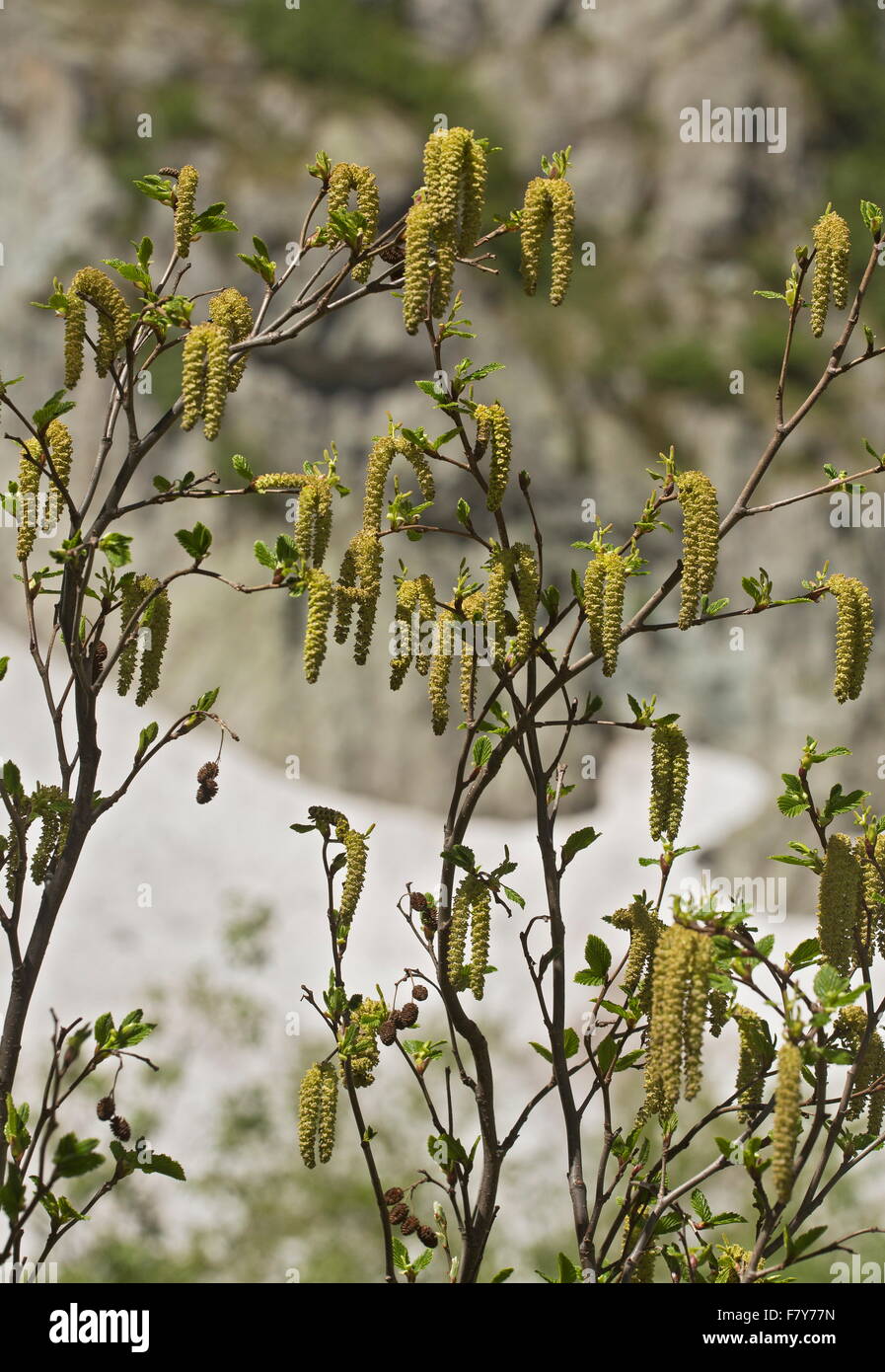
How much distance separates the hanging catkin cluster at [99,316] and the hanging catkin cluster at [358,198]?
15.9 inches

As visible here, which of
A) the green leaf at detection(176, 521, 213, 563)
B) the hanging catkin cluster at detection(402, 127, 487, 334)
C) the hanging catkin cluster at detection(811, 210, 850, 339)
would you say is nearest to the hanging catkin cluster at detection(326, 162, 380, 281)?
the hanging catkin cluster at detection(402, 127, 487, 334)

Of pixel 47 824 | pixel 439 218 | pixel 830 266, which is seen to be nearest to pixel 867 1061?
pixel 830 266

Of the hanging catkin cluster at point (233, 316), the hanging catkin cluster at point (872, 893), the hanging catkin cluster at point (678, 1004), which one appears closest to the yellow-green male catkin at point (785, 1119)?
the hanging catkin cluster at point (678, 1004)

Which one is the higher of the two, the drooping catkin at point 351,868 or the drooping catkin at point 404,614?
the drooping catkin at point 404,614

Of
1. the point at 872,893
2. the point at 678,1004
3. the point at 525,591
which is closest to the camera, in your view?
the point at 678,1004

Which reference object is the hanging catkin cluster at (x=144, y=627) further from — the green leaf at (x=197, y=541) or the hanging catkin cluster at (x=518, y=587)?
the hanging catkin cluster at (x=518, y=587)

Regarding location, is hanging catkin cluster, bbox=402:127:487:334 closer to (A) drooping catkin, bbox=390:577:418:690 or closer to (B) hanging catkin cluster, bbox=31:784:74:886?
(A) drooping catkin, bbox=390:577:418:690

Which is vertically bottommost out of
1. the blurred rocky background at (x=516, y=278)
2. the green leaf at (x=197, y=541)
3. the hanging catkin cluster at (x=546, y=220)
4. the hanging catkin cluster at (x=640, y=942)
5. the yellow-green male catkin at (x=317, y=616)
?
the hanging catkin cluster at (x=640, y=942)

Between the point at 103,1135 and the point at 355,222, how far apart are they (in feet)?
28.8

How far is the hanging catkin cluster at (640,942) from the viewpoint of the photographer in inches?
94.5

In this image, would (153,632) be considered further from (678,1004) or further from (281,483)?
(678,1004)

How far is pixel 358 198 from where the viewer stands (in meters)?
2.56

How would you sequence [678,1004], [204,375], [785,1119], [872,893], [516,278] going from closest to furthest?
1. [785,1119]
2. [678,1004]
3. [204,375]
4. [872,893]
5. [516,278]

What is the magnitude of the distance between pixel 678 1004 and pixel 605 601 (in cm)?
68
